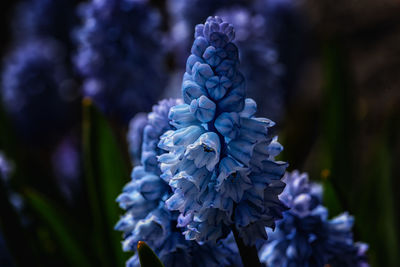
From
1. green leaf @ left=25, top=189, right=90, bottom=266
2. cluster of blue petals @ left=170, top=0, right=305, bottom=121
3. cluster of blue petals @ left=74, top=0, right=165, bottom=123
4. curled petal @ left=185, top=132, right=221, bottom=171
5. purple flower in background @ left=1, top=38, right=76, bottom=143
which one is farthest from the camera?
purple flower in background @ left=1, top=38, right=76, bottom=143

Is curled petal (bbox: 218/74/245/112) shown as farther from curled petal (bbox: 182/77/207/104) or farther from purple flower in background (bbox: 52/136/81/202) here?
purple flower in background (bbox: 52/136/81/202)

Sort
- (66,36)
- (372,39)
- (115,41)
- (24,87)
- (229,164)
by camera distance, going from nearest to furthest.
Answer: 1. (229,164)
2. (115,41)
3. (24,87)
4. (66,36)
5. (372,39)

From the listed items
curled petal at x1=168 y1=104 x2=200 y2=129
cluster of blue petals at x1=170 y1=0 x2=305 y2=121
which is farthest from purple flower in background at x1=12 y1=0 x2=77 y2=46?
curled petal at x1=168 y1=104 x2=200 y2=129

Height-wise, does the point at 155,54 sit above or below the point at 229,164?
above

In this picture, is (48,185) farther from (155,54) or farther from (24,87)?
(24,87)

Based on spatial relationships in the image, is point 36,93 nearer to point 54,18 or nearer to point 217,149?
point 54,18

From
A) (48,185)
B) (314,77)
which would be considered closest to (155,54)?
(48,185)

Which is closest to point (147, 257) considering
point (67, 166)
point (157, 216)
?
point (157, 216)
